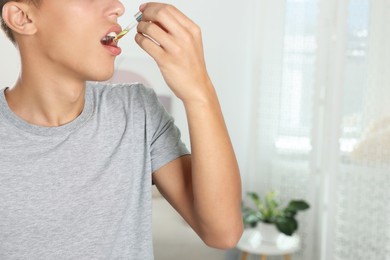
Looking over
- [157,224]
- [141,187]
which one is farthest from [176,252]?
[141,187]

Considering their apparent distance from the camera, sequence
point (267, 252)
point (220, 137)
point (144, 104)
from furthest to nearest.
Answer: point (267, 252) < point (144, 104) < point (220, 137)

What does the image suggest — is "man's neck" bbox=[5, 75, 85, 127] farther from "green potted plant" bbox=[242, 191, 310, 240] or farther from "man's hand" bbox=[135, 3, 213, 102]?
"green potted plant" bbox=[242, 191, 310, 240]

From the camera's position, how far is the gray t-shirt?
3.48 ft

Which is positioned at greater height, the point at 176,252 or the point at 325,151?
the point at 325,151

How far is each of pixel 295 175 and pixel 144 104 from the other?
1944mm

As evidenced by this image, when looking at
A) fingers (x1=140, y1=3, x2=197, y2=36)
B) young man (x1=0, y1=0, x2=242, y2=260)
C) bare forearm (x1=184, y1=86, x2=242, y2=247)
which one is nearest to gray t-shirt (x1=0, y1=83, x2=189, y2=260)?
young man (x1=0, y1=0, x2=242, y2=260)

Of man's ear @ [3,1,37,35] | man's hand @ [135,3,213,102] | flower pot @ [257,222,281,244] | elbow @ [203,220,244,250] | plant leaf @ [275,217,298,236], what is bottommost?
flower pot @ [257,222,281,244]

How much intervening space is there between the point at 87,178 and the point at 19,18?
0.35 meters

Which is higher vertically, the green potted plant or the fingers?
→ the fingers

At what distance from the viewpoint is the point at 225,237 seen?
1119 mm

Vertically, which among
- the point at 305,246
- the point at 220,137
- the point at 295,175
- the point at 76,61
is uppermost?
the point at 76,61

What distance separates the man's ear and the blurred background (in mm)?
1718

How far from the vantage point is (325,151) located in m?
2.78

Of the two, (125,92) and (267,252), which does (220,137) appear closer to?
(125,92)
